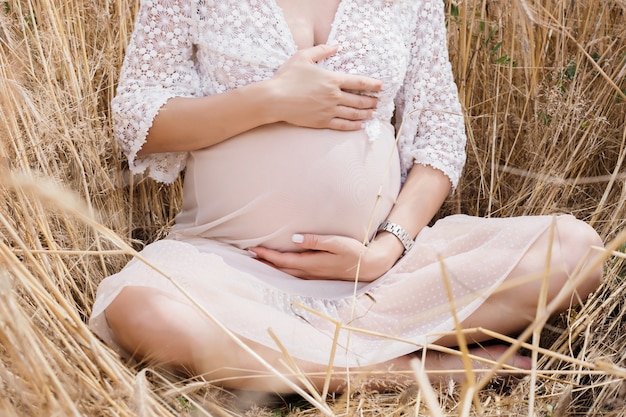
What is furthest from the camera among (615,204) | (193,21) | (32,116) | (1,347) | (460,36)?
(460,36)

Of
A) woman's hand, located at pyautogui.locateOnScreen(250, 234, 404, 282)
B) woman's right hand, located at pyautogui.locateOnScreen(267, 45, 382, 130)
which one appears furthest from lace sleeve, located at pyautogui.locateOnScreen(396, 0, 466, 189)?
woman's hand, located at pyautogui.locateOnScreen(250, 234, 404, 282)

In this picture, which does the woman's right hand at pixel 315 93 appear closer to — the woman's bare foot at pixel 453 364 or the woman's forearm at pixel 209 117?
the woman's forearm at pixel 209 117

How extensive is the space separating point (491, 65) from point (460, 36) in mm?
113

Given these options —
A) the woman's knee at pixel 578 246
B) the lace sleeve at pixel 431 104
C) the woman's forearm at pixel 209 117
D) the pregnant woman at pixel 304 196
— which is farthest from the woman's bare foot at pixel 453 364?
the woman's forearm at pixel 209 117

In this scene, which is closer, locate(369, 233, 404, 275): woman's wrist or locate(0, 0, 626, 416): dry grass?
locate(0, 0, 626, 416): dry grass

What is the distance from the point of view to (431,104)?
5.23 ft

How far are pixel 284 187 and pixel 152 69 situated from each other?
0.35 meters

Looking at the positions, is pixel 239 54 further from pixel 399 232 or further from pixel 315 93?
pixel 399 232

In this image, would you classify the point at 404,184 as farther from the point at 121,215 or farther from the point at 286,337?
the point at 121,215

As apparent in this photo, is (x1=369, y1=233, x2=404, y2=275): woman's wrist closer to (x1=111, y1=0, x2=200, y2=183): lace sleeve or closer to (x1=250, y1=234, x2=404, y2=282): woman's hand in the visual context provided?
(x1=250, y1=234, x2=404, y2=282): woman's hand

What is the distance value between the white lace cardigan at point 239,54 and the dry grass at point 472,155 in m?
0.19

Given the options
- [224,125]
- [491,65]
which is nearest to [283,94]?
[224,125]

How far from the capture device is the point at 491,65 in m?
1.92

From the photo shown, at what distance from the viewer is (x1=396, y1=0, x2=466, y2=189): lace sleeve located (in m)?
1.57
